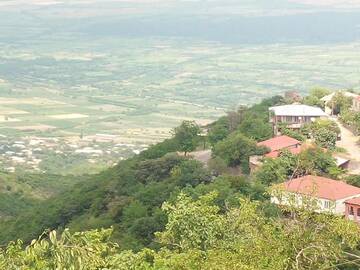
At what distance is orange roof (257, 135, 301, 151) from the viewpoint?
4475 centimetres

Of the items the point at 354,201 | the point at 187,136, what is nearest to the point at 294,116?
the point at 187,136

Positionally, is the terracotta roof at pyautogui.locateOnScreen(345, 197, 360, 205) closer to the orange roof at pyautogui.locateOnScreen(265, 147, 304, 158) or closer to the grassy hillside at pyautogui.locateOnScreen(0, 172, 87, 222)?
the orange roof at pyautogui.locateOnScreen(265, 147, 304, 158)

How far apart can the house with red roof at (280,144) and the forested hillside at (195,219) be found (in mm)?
762

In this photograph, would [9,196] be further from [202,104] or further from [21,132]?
[202,104]

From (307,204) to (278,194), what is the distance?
811 mm

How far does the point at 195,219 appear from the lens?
850 inches

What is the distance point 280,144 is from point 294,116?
9.63 m

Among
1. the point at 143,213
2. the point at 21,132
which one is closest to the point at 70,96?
the point at 21,132

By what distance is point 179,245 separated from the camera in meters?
21.5

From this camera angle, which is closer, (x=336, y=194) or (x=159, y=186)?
(x=336, y=194)

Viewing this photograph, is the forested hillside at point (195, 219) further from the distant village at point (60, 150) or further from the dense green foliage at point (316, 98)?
the distant village at point (60, 150)

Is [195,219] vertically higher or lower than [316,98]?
higher

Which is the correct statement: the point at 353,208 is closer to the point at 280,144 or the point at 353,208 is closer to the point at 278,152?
the point at 278,152

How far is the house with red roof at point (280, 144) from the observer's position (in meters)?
43.1
